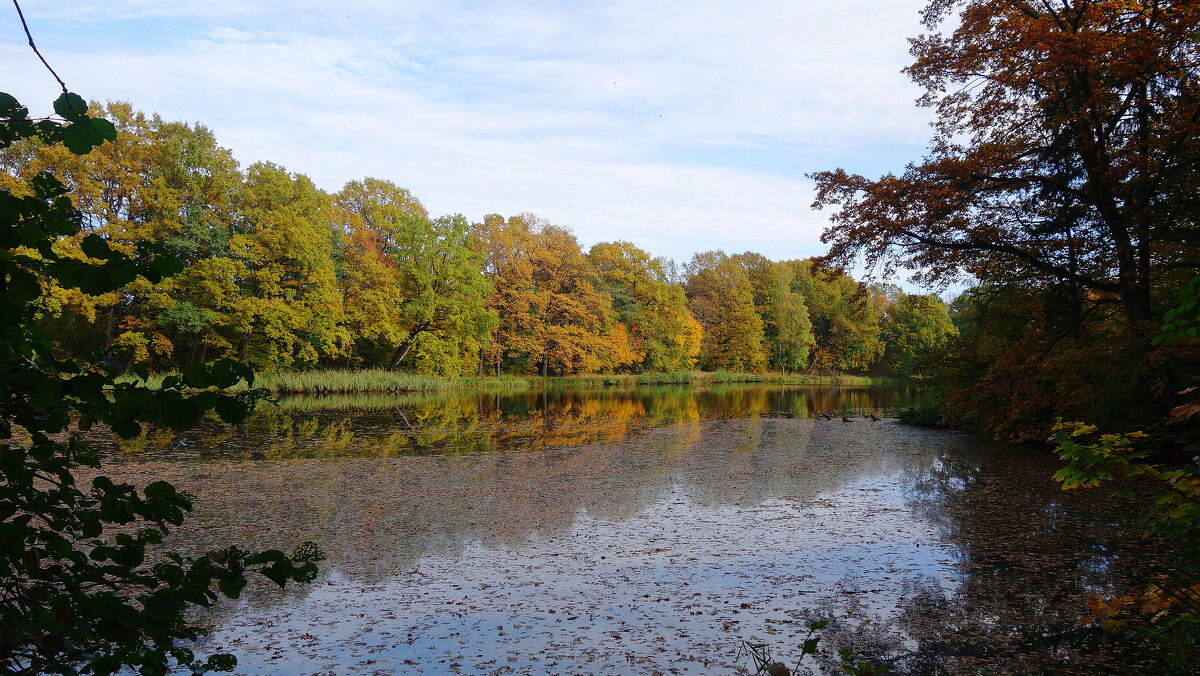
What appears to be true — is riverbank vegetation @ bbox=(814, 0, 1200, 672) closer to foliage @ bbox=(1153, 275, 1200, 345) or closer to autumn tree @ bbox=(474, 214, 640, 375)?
foliage @ bbox=(1153, 275, 1200, 345)

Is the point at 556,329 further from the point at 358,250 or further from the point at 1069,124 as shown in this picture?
the point at 1069,124

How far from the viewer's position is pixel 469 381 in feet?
115

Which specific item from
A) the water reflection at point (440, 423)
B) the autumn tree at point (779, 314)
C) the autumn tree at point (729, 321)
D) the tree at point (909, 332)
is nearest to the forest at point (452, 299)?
the water reflection at point (440, 423)

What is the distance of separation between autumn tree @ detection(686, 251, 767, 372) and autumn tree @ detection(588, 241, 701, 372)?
4570mm

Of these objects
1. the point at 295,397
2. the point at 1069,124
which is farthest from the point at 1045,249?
the point at 295,397

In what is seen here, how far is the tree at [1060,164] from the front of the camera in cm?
831

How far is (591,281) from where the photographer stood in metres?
43.6

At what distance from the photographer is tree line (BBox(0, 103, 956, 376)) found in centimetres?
2422

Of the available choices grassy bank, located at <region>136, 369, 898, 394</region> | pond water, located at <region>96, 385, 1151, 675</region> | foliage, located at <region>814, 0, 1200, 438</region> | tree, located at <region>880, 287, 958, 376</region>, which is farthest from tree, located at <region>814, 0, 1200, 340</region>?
tree, located at <region>880, 287, 958, 376</region>

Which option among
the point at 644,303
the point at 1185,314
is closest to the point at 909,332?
the point at 644,303

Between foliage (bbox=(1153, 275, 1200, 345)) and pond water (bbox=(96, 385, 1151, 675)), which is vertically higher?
foliage (bbox=(1153, 275, 1200, 345))

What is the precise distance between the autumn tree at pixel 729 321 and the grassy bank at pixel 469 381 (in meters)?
2.04

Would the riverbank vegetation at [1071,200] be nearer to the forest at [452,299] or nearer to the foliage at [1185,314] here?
the forest at [452,299]

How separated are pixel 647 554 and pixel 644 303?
42.0 metres
